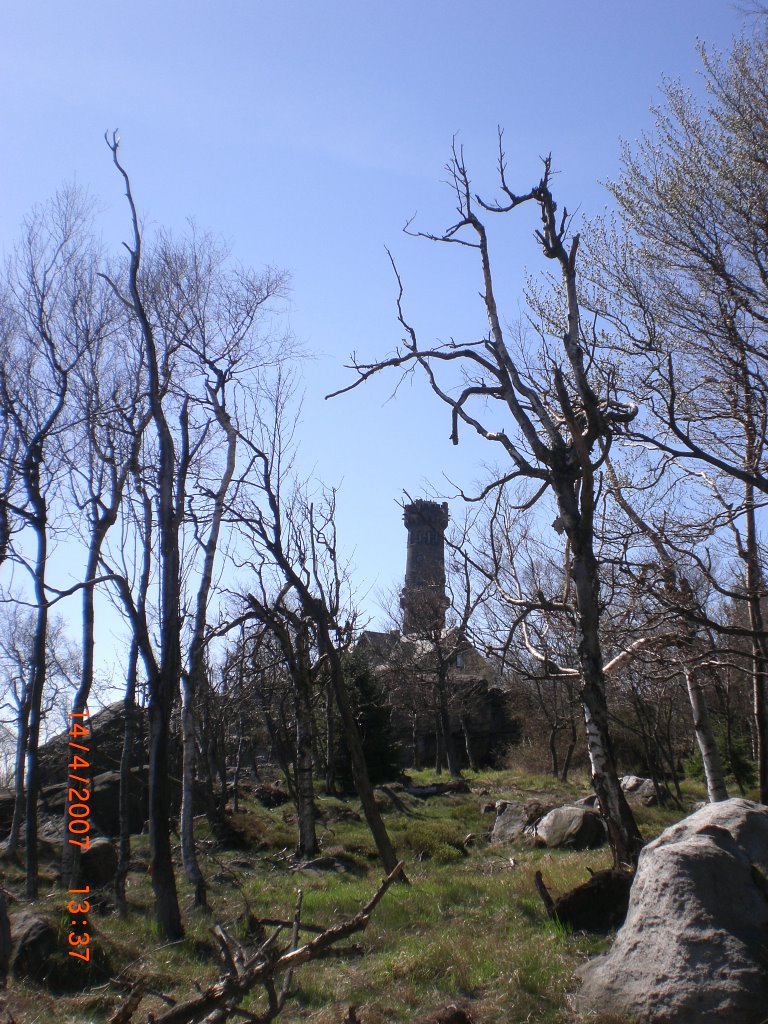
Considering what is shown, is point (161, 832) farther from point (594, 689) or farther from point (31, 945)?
point (594, 689)

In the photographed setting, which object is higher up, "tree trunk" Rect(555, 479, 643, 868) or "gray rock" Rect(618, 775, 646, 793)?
"tree trunk" Rect(555, 479, 643, 868)

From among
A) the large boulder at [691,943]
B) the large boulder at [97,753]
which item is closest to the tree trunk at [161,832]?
the large boulder at [691,943]

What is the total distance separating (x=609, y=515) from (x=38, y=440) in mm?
8712

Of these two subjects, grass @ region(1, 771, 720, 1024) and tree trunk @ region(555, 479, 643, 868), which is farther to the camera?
tree trunk @ region(555, 479, 643, 868)

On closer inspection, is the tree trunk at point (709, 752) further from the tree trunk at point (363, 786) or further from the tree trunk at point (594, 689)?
the tree trunk at point (594, 689)

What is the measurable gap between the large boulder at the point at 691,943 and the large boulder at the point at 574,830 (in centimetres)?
754

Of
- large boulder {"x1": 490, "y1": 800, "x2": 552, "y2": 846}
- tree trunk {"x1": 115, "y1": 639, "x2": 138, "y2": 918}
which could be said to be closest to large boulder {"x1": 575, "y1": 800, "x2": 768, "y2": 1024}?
tree trunk {"x1": 115, "y1": 639, "x2": 138, "y2": 918}

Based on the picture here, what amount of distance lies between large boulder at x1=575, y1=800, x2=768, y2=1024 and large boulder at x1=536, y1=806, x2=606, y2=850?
24.7 feet

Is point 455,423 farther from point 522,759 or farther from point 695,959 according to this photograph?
point 522,759

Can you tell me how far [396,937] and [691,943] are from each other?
3.40 meters

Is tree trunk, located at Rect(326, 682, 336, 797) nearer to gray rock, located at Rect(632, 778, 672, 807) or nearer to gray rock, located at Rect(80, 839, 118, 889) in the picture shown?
gray rock, located at Rect(632, 778, 672, 807)

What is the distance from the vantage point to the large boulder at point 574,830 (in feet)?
42.9

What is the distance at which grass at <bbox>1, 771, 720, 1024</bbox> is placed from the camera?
5.68 meters

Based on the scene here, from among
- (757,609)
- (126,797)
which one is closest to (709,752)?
(757,609)
